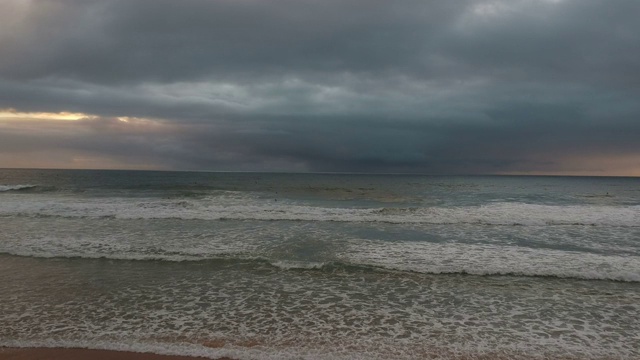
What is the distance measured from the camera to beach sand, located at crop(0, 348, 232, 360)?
6254 millimetres

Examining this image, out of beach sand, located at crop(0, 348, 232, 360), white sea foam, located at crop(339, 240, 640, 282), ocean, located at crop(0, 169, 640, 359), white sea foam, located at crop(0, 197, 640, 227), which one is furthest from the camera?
white sea foam, located at crop(0, 197, 640, 227)

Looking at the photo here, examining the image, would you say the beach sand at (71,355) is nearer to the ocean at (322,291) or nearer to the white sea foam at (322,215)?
the ocean at (322,291)

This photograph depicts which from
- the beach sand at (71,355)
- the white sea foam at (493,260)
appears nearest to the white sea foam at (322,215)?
the white sea foam at (493,260)

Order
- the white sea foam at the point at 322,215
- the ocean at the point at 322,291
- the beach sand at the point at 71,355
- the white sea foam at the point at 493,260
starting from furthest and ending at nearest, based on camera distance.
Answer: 1. the white sea foam at the point at 322,215
2. the white sea foam at the point at 493,260
3. the ocean at the point at 322,291
4. the beach sand at the point at 71,355

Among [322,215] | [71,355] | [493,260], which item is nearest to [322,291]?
[71,355]

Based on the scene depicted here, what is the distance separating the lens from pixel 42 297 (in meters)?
9.00

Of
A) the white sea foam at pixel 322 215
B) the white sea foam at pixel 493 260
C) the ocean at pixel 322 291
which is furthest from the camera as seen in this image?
the white sea foam at pixel 322 215

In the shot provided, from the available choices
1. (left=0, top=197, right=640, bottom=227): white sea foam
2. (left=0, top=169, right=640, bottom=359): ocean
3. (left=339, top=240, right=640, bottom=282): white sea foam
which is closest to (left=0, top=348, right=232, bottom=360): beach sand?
(left=0, top=169, right=640, bottom=359): ocean

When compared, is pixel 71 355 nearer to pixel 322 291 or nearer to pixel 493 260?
pixel 322 291

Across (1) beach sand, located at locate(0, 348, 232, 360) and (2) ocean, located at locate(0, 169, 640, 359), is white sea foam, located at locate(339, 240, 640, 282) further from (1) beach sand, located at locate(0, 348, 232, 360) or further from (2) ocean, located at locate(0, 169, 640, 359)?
(1) beach sand, located at locate(0, 348, 232, 360)

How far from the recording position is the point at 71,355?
636 centimetres

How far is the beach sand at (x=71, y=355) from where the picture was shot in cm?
625

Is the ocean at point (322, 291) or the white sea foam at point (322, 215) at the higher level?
the white sea foam at point (322, 215)

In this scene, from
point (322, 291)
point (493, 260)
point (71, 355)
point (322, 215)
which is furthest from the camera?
point (322, 215)
